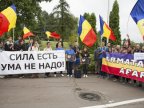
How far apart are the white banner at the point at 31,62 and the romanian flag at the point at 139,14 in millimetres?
5565

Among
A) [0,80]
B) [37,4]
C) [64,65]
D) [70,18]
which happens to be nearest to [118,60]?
[64,65]

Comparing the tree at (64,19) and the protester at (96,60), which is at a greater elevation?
the tree at (64,19)

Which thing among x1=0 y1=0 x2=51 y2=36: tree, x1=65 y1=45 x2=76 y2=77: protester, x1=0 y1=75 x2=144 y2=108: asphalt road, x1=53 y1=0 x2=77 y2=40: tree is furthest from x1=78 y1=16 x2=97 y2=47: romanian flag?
x1=53 y1=0 x2=77 y2=40: tree

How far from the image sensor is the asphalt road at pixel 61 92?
12.1m

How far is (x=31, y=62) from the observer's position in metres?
18.4

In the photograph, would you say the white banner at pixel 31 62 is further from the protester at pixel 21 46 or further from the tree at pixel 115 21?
the tree at pixel 115 21

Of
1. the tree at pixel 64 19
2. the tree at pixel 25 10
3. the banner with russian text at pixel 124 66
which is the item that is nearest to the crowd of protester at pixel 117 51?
the banner with russian text at pixel 124 66

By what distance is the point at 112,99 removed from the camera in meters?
13.2

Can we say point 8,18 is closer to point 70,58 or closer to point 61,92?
point 70,58

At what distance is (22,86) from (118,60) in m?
5.29

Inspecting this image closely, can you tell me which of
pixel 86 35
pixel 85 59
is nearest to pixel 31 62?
pixel 85 59

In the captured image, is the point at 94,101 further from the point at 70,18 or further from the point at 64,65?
the point at 70,18

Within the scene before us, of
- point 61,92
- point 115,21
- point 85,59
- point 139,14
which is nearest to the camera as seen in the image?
point 61,92

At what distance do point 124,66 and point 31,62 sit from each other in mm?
4843
